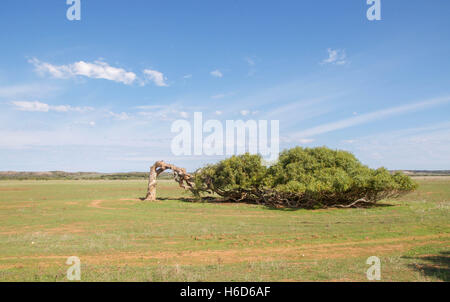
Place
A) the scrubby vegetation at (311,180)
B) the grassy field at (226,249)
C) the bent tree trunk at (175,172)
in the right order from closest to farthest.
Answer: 1. the grassy field at (226,249)
2. the scrubby vegetation at (311,180)
3. the bent tree trunk at (175,172)

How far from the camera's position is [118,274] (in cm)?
870

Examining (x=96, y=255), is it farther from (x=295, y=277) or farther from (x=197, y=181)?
(x=197, y=181)

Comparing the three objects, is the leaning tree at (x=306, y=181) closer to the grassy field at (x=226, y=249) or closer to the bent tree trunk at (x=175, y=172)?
the bent tree trunk at (x=175, y=172)

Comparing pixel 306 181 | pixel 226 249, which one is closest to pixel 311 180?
pixel 306 181

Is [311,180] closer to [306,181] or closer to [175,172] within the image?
[306,181]

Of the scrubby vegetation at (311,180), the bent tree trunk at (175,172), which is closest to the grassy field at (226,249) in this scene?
the scrubby vegetation at (311,180)

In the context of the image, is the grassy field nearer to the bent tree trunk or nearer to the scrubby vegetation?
the scrubby vegetation

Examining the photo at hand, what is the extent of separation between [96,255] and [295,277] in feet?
24.6

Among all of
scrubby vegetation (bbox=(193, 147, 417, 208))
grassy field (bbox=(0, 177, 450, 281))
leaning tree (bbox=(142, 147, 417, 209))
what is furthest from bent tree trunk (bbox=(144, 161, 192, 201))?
grassy field (bbox=(0, 177, 450, 281))

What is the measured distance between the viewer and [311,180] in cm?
2783

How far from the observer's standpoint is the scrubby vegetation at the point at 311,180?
27422 millimetres

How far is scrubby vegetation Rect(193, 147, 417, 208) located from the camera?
27422 millimetres
